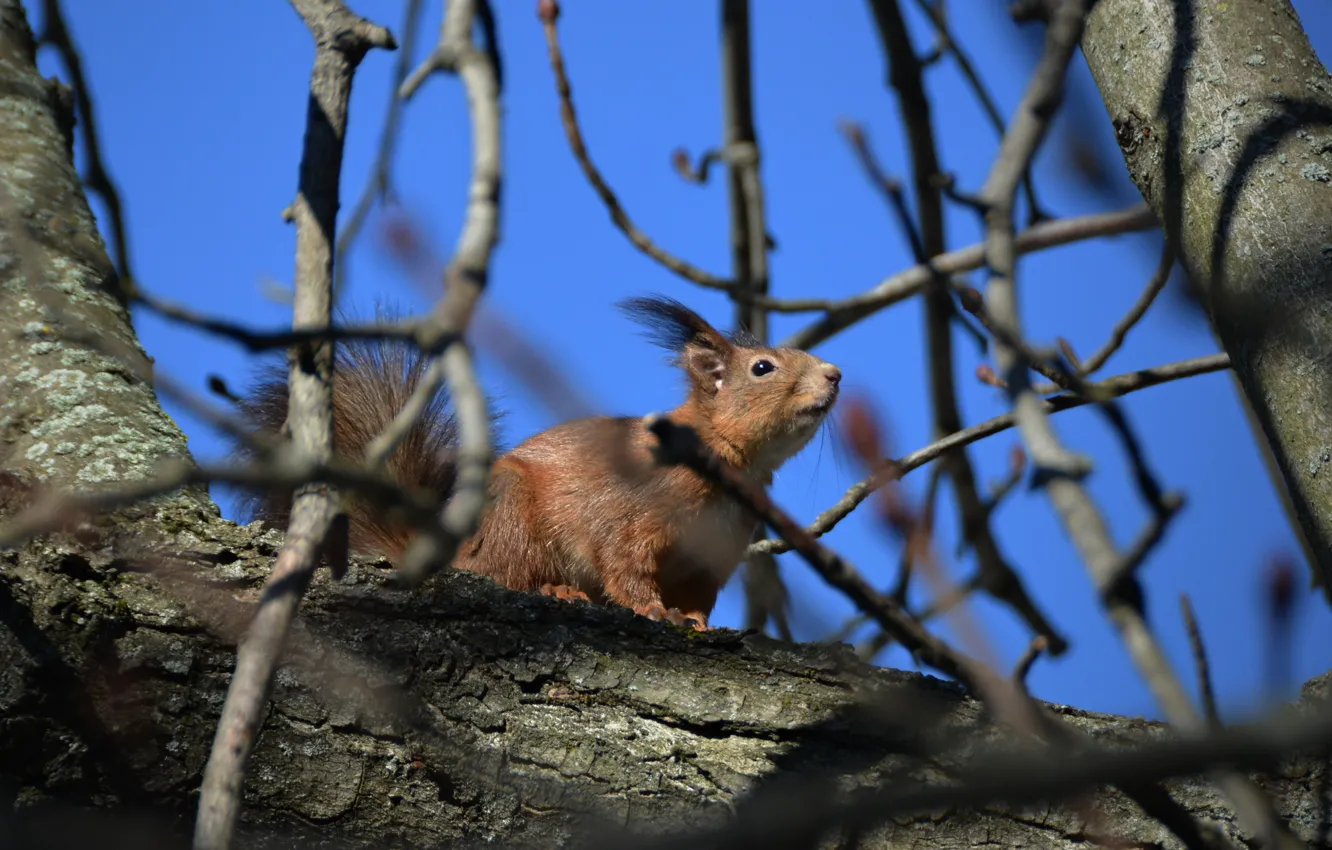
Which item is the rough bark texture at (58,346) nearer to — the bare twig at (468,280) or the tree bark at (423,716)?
the tree bark at (423,716)

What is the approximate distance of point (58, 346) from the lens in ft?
8.96

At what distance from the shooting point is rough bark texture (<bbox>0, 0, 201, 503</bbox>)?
2.54m

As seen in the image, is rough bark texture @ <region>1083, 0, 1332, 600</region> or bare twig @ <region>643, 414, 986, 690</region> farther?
rough bark texture @ <region>1083, 0, 1332, 600</region>

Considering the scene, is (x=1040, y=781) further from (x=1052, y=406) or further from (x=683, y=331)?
(x=683, y=331)

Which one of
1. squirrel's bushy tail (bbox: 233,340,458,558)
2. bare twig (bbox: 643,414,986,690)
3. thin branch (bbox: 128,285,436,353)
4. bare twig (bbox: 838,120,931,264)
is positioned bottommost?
bare twig (bbox: 643,414,986,690)

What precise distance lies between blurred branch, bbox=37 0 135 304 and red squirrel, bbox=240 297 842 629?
3.38ft

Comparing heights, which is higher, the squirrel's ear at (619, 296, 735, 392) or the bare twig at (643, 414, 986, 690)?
the squirrel's ear at (619, 296, 735, 392)

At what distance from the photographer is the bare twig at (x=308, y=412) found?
3.87 feet

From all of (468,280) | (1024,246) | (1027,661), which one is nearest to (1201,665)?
(1027,661)

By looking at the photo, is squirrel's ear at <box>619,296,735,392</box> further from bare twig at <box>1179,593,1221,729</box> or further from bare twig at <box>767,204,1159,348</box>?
bare twig at <box>1179,593,1221,729</box>

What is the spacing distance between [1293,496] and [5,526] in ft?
6.96

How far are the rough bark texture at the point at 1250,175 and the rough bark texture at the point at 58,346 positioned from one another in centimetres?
194

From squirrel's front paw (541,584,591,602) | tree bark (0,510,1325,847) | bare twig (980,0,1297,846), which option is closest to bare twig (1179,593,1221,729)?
bare twig (980,0,1297,846)

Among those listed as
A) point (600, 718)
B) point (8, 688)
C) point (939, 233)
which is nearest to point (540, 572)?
point (939, 233)
